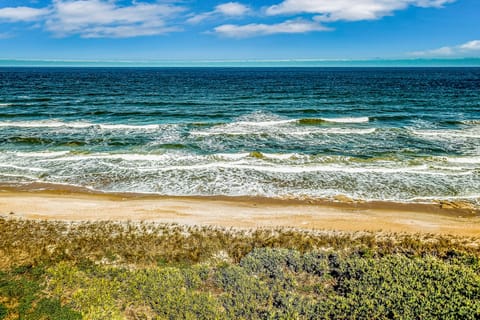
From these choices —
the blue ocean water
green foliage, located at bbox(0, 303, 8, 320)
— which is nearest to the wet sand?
the blue ocean water

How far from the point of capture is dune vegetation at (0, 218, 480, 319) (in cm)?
757

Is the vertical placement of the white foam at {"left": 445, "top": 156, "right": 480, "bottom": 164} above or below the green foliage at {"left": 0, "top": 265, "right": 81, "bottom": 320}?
above

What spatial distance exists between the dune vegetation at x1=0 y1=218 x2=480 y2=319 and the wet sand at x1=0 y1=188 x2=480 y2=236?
0.85 m

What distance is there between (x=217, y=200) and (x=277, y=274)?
6.81 meters

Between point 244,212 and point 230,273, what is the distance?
15.8ft

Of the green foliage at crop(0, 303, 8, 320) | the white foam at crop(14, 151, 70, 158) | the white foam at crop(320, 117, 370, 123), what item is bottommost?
the green foliage at crop(0, 303, 8, 320)

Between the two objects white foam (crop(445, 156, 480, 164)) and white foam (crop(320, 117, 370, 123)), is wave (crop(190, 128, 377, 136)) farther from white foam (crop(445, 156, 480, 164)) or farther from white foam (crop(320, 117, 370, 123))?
white foam (crop(445, 156, 480, 164))

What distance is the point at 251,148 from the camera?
23609 mm

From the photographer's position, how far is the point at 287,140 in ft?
84.6

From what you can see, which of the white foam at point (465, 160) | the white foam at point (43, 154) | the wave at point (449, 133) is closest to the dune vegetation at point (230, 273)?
the white foam at point (43, 154)

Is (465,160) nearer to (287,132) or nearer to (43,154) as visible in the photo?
(287,132)

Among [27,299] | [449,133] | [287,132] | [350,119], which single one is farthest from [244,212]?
[350,119]

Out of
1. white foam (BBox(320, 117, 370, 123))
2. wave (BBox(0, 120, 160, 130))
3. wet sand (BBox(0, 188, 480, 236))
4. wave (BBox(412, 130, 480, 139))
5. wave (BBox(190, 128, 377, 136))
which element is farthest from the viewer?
white foam (BBox(320, 117, 370, 123))

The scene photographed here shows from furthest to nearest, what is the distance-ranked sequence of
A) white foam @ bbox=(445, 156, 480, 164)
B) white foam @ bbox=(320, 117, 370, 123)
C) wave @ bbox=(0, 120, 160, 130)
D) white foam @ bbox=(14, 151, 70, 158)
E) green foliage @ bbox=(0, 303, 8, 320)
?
white foam @ bbox=(320, 117, 370, 123), wave @ bbox=(0, 120, 160, 130), white foam @ bbox=(14, 151, 70, 158), white foam @ bbox=(445, 156, 480, 164), green foliage @ bbox=(0, 303, 8, 320)
